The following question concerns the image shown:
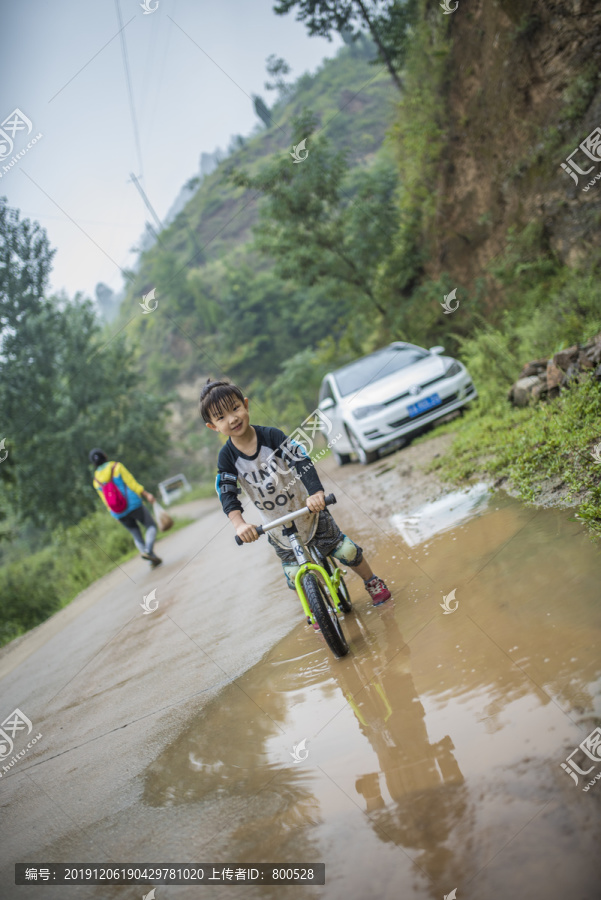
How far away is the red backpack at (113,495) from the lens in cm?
898

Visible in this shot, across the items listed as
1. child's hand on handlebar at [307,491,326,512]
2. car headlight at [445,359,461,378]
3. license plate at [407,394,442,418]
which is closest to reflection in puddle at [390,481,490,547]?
child's hand on handlebar at [307,491,326,512]

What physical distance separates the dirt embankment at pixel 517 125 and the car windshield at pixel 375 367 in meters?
2.96

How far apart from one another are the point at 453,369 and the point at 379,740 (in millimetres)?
6925

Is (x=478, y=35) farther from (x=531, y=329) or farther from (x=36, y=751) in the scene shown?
(x=36, y=751)

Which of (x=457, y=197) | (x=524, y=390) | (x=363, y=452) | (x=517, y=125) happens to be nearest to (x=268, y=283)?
(x=457, y=197)

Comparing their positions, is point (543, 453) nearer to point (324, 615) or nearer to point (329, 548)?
point (329, 548)

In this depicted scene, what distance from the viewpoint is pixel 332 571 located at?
3998 millimetres

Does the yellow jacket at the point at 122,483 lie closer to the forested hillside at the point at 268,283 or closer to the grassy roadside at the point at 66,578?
the grassy roadside at the point at 66,578

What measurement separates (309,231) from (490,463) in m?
13.2

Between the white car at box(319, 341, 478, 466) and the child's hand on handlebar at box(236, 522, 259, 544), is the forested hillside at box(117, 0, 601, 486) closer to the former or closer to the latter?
the white car at box(319, 341, 478, 466)

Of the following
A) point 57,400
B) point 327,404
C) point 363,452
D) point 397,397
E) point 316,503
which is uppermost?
point 57,400

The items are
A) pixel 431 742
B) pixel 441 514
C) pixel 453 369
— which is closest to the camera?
pixel 431 742

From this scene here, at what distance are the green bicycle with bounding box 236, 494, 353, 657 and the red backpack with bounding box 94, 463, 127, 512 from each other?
5864mm

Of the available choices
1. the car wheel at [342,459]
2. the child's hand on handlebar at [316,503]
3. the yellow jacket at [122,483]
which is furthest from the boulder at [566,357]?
the yellow jacket at [122,483]
